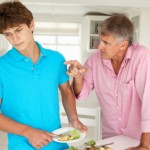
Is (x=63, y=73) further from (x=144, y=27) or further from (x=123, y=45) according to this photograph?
(x=144, y=27)

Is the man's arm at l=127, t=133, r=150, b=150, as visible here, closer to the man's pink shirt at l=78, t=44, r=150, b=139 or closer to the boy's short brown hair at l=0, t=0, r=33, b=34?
the man's pink shirt at l=78, t=44, r=150, b=139

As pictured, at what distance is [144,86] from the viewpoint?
1.44 metres

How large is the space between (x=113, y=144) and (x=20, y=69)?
0.66m

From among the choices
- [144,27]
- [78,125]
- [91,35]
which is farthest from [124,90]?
[91,35]

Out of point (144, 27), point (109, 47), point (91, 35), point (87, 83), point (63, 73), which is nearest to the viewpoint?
point (63, 73)

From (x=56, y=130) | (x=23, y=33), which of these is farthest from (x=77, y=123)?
(x=23, y=33)

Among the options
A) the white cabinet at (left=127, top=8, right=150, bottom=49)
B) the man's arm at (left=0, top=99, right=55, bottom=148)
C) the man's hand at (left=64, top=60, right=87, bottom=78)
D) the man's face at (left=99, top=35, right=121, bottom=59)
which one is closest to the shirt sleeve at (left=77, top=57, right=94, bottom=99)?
the man's face at (left=99, top=35, right=121, bottom=59)

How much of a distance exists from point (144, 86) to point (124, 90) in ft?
0.45

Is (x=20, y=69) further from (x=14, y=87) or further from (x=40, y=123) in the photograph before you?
(x=40, y=123)

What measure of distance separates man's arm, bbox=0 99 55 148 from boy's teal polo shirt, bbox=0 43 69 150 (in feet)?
0.26

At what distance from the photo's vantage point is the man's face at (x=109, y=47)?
1511 mm

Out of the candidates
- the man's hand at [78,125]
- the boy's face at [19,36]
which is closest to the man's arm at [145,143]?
the man's hand at [78,125]

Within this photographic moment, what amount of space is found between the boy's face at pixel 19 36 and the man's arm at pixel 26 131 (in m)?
0.31

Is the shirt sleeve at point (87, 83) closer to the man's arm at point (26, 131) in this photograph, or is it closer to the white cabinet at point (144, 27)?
the man's arm at point (26, 131)
